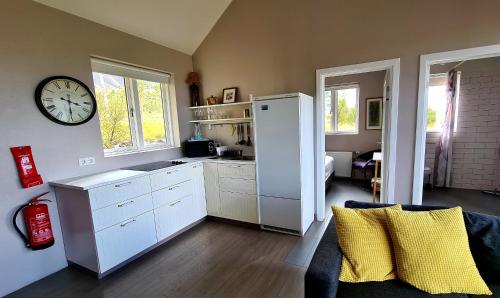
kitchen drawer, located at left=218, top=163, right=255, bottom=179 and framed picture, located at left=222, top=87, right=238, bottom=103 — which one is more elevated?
framed picture, located at left=222, top=87, right=238, bottom=103

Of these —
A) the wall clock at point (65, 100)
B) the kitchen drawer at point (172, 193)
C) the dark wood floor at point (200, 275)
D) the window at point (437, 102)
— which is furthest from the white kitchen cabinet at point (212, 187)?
the window at point (437, 102)

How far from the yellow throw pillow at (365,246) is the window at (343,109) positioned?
4.09 m

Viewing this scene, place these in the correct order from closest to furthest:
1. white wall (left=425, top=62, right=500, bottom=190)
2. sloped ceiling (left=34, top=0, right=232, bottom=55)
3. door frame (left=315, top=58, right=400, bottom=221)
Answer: sloped ceiling (left=34, top=0, right=232, bottom=55) → door frame (left=315, top=58, right=400, bottom=221) → white wall (left=425, top=62, right=500, bottom=190)

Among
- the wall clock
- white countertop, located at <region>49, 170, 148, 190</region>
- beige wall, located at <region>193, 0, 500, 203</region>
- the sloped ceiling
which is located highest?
the sloped ceiling

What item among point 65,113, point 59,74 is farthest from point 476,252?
point 59,74

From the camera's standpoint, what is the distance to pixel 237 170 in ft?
10.1

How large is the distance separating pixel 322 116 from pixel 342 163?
260 centimetres

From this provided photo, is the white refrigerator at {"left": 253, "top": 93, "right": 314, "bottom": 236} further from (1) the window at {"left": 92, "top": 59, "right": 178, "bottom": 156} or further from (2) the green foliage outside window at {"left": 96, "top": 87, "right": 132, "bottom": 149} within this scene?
(2) the green foliage outside window at {"left": 96, "top": 87, "right": 132, "bottom": 149}

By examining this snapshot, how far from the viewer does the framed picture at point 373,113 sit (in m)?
4.87

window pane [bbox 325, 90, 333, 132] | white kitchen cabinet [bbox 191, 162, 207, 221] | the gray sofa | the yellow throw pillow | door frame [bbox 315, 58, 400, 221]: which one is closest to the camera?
the gray sofa

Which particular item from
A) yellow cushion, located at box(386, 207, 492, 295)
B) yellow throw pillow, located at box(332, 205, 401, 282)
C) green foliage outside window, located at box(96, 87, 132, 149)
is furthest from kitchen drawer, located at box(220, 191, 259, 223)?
yellow cushion, located at box(386, 207, 492, 295)

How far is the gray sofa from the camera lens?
3.95 ft

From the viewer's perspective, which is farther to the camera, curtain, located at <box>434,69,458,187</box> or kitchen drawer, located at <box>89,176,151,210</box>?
curtain, located at <box>434,69,458,187</box>

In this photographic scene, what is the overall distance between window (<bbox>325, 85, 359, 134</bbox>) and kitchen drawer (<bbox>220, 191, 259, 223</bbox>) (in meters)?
3.28
